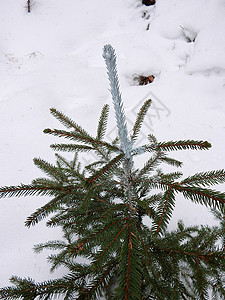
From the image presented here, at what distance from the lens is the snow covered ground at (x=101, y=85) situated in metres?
2.67

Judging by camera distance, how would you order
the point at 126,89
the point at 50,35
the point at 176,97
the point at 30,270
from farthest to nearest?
the point at 50,35 → the point at 126,89 → the point at 176,97 → the point at 30,270

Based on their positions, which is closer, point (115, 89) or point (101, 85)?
point (115, 89)

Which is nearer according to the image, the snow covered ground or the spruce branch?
the spruce branch

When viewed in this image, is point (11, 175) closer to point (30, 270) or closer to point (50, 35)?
point (30, 270)

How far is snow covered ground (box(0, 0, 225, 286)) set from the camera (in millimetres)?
2670

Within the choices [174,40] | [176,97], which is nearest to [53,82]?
[176,97]

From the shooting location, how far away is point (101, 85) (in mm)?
5023

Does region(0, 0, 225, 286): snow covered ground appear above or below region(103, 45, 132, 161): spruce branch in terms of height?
above

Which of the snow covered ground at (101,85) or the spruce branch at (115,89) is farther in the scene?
the snow covered ground at (101,85)

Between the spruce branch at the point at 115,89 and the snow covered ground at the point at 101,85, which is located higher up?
the snow covered ground at the point at 101,85

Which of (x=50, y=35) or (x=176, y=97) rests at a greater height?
(x=50, y=35)

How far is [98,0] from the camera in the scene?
28.2 ft

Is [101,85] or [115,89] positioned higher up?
[101,85]

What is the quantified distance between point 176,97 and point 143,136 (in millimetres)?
1320
